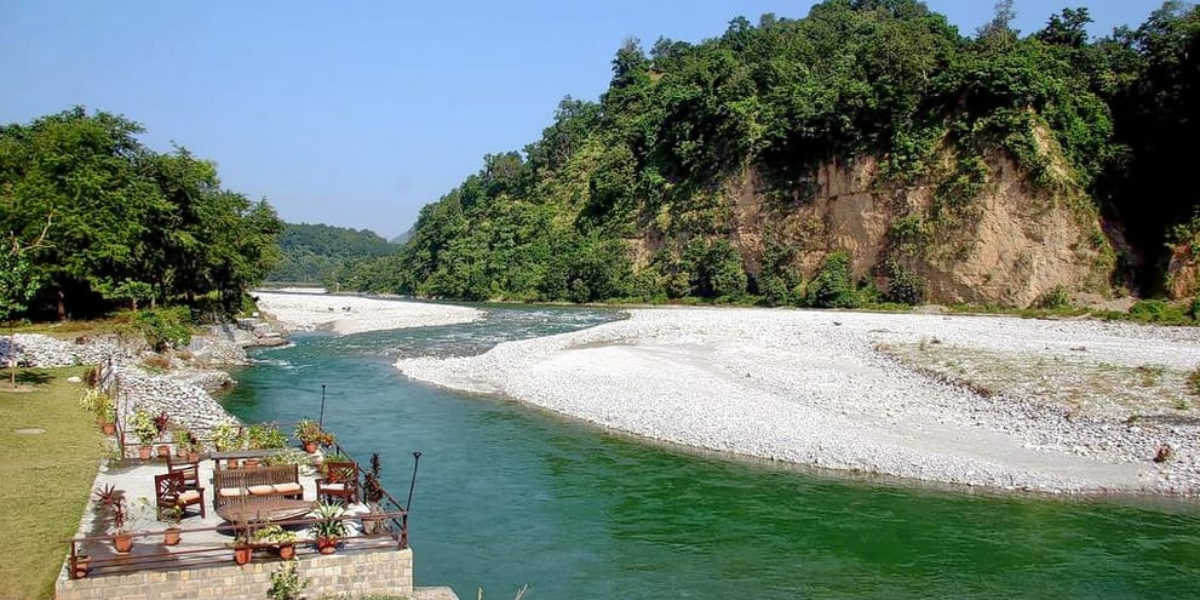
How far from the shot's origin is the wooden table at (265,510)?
11.3 metres

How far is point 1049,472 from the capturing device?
18.9 metres

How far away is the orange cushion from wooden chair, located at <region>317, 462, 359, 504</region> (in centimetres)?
32

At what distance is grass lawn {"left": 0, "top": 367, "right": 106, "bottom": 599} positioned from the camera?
10.7 meters

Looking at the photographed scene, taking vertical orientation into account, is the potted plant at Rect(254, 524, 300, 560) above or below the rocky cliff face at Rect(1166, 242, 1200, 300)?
below

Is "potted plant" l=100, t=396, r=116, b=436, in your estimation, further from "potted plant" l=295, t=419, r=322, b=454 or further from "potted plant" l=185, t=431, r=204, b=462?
"potted plant" l=295, t=419, r=322, b=454

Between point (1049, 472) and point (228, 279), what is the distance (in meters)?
45.3

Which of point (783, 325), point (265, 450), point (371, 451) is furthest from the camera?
point (783, 325)

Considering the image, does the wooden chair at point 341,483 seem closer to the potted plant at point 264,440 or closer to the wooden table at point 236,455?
the wooden table at point 236,455

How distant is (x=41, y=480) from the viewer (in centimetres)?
1447

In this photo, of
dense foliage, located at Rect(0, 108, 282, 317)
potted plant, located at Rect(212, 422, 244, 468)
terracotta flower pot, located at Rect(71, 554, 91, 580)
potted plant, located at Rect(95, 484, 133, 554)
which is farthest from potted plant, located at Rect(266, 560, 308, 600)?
dense foliage, located at Rect(0, 108, 282, 317)

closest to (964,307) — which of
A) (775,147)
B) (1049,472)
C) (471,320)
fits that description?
(775,147)

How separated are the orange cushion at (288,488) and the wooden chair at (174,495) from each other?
3.70 ft

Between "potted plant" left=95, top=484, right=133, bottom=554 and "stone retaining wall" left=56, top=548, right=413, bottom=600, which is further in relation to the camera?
"potted plant" left=95, top=484, right=133, bottom=554

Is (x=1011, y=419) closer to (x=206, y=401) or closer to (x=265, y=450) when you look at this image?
(x=265, y=450)
